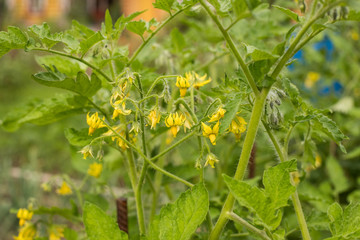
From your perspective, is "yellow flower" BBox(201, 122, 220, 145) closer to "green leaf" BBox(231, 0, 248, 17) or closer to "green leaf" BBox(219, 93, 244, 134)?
"green leaf" BBox(219, 93, 244, 134)

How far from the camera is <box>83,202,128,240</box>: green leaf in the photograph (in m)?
0.80

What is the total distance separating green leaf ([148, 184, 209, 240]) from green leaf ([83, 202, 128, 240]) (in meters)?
0.08

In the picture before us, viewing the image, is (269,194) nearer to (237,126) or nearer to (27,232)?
(237,126)

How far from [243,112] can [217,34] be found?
29.7 inches

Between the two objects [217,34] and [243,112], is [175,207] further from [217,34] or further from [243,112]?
[217,34]

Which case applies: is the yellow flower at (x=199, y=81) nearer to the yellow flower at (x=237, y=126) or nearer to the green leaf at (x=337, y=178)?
the yellow flower at (x=237, y=126)

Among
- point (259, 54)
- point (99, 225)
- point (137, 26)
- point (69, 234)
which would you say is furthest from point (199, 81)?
point (69, 234)

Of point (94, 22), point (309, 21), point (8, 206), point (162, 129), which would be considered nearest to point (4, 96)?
point (8, 206)

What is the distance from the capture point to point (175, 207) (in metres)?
0.81

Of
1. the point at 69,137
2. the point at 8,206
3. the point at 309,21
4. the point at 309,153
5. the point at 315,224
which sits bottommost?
the point at 8,206

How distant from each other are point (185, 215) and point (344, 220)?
0.99 ft

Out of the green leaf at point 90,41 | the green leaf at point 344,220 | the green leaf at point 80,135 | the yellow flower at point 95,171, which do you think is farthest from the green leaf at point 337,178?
the green leaf at point 90,41

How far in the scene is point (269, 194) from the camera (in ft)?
2.55

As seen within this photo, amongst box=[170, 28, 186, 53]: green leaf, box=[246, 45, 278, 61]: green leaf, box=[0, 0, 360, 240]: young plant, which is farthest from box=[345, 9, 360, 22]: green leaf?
box=[170, 28, 186, 53]: green leaf
